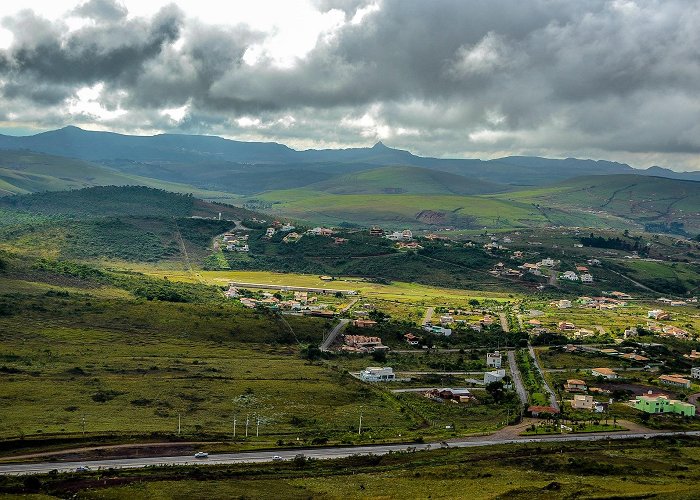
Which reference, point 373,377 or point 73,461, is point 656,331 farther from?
point 73,461

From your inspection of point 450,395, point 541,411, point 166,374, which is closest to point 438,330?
point 450,395

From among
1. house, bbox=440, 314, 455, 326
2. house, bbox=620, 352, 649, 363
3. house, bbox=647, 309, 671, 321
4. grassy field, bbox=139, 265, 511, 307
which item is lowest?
house, bbox=620, 352, 649, 363

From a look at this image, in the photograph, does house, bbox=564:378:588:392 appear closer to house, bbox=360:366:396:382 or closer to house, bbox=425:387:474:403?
house, bbox=425:387:474:403

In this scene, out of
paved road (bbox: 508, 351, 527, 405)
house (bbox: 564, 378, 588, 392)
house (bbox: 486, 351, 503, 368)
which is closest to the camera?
paved road (bbox: 508, 351, 527, 405)

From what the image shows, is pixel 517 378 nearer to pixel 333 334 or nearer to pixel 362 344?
pixel 362 344

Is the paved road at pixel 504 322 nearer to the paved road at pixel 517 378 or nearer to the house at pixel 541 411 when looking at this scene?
the paved road at pixel 517 378

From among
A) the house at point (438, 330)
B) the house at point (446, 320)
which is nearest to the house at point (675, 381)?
the house at point (438, 330)

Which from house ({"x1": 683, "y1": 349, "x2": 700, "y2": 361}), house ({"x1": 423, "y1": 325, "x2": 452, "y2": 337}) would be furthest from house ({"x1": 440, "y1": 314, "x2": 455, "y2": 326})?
house ({"x1": 683, "y1": 349, "x2": 700, "y2": 361})
